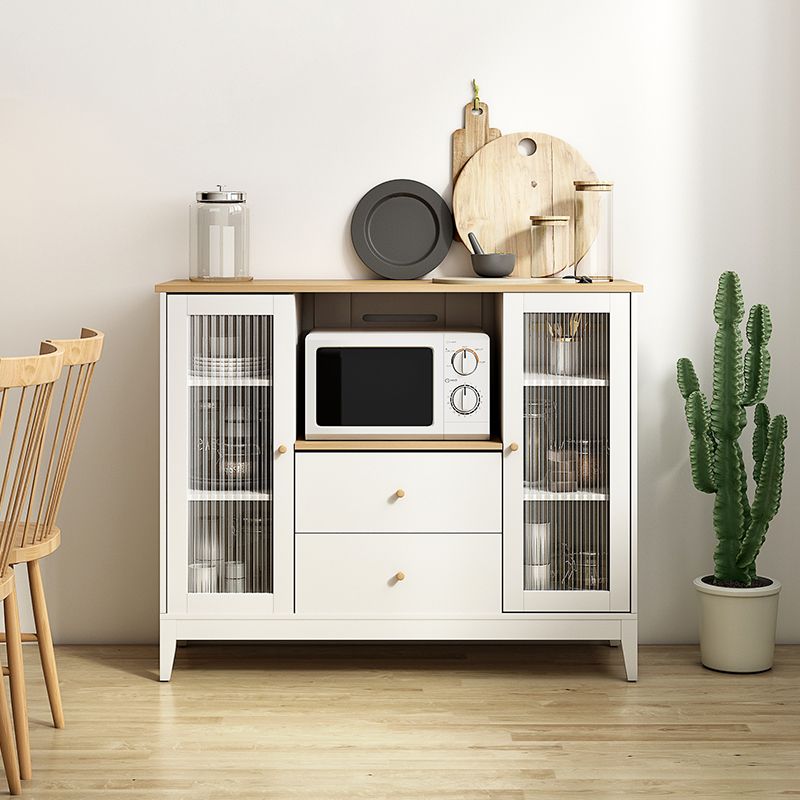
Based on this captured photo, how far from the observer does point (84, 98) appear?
3.38 meters

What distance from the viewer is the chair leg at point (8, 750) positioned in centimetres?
230

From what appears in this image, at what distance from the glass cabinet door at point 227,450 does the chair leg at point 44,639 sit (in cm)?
43

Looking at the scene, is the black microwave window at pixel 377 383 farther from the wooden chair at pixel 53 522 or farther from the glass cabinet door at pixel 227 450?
the wooden chair at pixel 53 522

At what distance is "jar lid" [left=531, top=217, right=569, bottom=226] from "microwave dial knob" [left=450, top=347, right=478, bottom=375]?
0.48 m

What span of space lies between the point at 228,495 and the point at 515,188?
49.7 inches

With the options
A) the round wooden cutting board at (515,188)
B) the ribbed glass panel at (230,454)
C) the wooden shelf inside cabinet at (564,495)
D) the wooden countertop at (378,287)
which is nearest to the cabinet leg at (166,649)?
the ribbed glass panel at (230,454)

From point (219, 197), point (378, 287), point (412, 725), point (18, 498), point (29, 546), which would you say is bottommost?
point (412, 725)

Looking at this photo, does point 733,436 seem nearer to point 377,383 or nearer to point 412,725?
point 377,383

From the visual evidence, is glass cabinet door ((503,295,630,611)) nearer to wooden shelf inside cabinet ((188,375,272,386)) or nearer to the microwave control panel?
the microwave control panel

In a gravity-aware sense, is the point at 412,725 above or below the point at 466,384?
below

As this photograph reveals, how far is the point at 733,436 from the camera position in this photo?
10.5 feet

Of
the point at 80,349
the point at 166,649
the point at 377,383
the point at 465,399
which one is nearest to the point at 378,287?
the point at 377,383

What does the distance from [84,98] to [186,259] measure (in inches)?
22.3

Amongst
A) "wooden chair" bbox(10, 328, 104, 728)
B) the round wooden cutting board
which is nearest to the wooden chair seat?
"wooden chair" bbox(10, 328, 104, 728)
